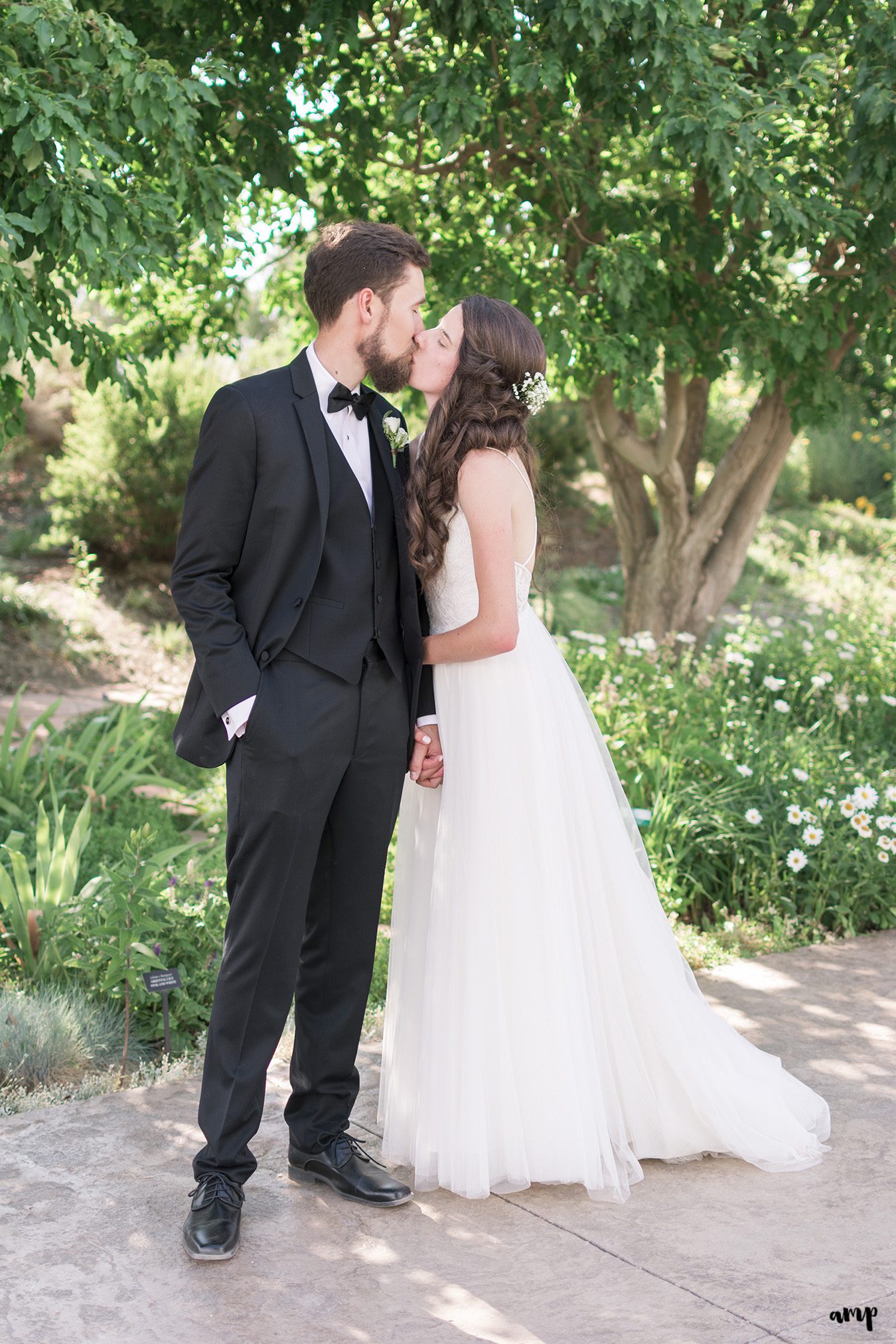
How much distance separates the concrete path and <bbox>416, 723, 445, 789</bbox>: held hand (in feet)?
3.07

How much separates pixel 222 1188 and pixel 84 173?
2686mm

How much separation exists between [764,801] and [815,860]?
1.06ft

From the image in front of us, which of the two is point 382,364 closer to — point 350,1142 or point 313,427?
point 313,427

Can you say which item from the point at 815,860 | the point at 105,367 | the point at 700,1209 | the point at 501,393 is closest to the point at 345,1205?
the point at 700,1209

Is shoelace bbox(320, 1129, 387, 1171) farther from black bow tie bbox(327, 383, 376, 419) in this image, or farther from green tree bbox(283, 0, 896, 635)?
green tree bbox(283, 0, 896, 635)

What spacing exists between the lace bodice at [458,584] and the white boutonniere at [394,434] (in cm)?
20

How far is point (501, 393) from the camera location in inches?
112

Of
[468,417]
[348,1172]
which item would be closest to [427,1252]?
[348,1172]

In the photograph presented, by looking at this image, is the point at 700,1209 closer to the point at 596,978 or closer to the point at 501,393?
the point at 596,978

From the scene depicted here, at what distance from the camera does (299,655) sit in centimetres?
262

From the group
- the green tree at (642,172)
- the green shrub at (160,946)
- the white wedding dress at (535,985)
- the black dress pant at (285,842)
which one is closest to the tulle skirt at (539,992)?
the white wedding dress at (535,985)

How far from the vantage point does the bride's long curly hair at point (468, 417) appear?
2816 mm

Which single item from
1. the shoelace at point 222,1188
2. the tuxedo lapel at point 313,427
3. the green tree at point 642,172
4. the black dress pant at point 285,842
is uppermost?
the green tree at point 642,172

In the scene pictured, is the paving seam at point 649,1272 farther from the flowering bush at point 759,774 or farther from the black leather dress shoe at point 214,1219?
the flowering bush at point 759,774
